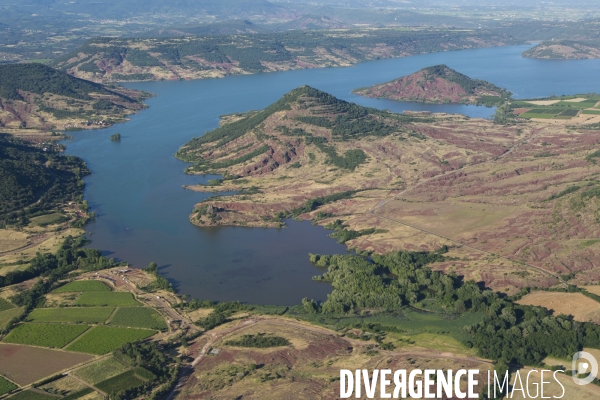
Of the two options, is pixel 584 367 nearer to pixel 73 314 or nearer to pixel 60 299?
pixel 73 314

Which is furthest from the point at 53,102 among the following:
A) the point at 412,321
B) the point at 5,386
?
the point at 412,321

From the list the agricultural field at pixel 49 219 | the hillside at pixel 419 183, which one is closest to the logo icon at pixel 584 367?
the hillside at pixel 419 183

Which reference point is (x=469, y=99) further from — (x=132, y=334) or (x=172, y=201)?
(x=132, y=334)

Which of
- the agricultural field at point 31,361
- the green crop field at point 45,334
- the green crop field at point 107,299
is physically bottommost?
the agricultural field at point 31,361

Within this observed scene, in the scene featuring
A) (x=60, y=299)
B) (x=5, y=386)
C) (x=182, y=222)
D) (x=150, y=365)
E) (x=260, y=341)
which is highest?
(x=182, y=222)

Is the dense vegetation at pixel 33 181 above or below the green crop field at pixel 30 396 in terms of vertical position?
above

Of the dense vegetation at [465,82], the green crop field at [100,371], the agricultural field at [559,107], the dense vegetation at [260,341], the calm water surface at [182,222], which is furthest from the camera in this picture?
the dense vegetation at [465,82]

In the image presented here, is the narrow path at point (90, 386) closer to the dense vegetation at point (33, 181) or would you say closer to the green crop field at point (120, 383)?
the green crop field at point (120, 383)

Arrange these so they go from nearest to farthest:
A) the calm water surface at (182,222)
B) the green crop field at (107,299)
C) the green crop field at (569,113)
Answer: the green crop field at (107,299), the calm water surface at (182,222), the green crop field at (569,113)
